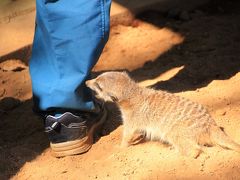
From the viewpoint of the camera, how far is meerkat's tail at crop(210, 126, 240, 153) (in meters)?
2.88

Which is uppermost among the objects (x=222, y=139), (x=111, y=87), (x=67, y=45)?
(x=67, y=45)

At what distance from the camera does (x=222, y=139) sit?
290cm

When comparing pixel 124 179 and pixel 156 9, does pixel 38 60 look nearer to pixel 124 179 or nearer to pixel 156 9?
pixel 124 179

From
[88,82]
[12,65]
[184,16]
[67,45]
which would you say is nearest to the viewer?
[67,45]

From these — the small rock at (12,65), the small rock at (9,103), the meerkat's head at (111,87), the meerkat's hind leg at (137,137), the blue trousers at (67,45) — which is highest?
the blue trousers at (67,45)

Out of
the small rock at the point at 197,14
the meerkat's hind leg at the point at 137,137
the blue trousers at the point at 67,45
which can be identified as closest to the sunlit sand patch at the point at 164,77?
the meerkat's hind leg at the point at 137,137

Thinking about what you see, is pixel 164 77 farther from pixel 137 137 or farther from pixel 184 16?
pixel 184 16

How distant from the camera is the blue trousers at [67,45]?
9.25ft

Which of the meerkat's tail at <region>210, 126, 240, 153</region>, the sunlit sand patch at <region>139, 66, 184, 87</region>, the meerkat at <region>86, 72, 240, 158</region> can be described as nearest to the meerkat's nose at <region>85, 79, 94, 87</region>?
the meerkat at <region>86, 72, 240, 158</region>

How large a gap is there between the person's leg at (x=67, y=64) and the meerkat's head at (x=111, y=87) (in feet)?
0.27

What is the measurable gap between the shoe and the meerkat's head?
198 millimetres

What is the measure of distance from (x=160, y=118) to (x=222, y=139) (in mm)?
370

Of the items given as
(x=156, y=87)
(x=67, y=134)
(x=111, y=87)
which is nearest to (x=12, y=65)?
(x=156, y=87)

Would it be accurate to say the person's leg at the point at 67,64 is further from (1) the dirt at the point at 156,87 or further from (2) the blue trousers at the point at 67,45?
(1) the dirt at the point at 156,87
